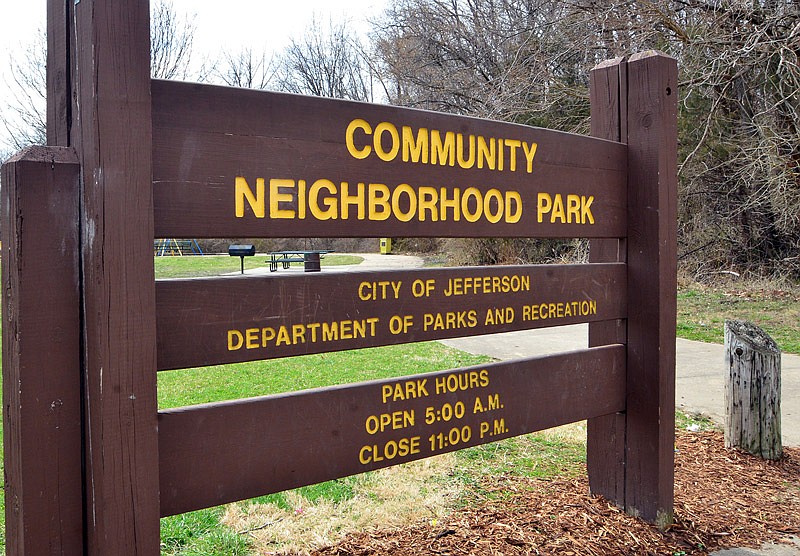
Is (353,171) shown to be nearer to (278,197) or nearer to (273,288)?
(278,197)

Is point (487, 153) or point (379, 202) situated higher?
point (487, 153)

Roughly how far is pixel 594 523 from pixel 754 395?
5.50 feet

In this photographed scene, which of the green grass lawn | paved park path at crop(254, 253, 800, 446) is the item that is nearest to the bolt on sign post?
paved park path at crop(254, 253, 800, 446)

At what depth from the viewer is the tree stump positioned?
4.13 meters

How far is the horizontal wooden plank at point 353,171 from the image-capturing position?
6.21 feet

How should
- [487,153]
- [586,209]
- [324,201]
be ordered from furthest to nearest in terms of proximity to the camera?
[586,209] → [487,153] → [324,201]

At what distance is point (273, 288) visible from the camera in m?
2.06

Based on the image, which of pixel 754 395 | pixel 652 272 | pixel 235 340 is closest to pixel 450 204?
pixel 235 340

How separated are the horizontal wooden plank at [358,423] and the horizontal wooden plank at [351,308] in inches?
6.6

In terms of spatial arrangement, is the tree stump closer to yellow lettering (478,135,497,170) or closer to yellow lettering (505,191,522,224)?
yellow lettering (505,191,522,224)

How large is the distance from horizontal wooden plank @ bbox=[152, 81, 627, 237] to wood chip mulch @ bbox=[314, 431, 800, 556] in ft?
4.29

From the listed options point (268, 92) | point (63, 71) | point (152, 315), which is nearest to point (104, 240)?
point (152, 315)

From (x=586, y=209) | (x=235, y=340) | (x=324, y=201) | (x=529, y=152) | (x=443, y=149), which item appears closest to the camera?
(x=235, y=340)

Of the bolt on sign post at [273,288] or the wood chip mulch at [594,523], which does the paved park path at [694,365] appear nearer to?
the bolt on sign post at [273,288]
